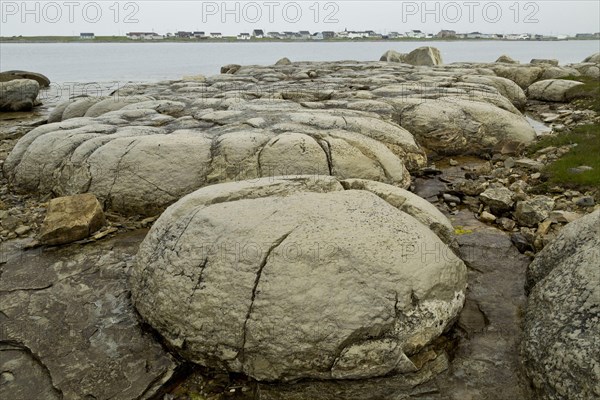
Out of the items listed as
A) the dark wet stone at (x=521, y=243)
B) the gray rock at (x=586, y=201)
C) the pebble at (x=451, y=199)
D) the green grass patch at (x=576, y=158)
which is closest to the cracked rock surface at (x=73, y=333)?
the dark wet stone at (x=521, y=243)

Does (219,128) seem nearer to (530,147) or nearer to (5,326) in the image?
(5,326)

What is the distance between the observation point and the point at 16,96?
72.3 ft

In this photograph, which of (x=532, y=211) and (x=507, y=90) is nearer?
(x=532, y=211)

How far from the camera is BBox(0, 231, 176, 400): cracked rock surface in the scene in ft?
14.5

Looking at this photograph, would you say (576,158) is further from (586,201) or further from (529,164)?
(586,201)

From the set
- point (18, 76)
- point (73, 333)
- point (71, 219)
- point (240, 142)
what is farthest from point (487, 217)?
point (18, 76)

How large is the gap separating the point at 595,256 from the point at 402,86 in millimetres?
11928

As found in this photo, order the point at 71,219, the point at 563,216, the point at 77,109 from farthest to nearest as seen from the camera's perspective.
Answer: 1. the point at 77,109
2. the point at 563,216
3. the point at 71,219

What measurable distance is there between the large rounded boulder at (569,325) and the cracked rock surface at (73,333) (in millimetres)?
3505

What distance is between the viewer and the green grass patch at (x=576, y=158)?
29.6 ft

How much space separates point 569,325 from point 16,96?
Answer: 24.6 metres

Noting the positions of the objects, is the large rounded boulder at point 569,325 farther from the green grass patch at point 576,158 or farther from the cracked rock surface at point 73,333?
the green grass patch at point 576,158

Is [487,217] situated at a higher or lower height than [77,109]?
lower

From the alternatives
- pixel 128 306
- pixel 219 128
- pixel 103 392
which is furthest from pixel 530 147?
pixel 103 392
